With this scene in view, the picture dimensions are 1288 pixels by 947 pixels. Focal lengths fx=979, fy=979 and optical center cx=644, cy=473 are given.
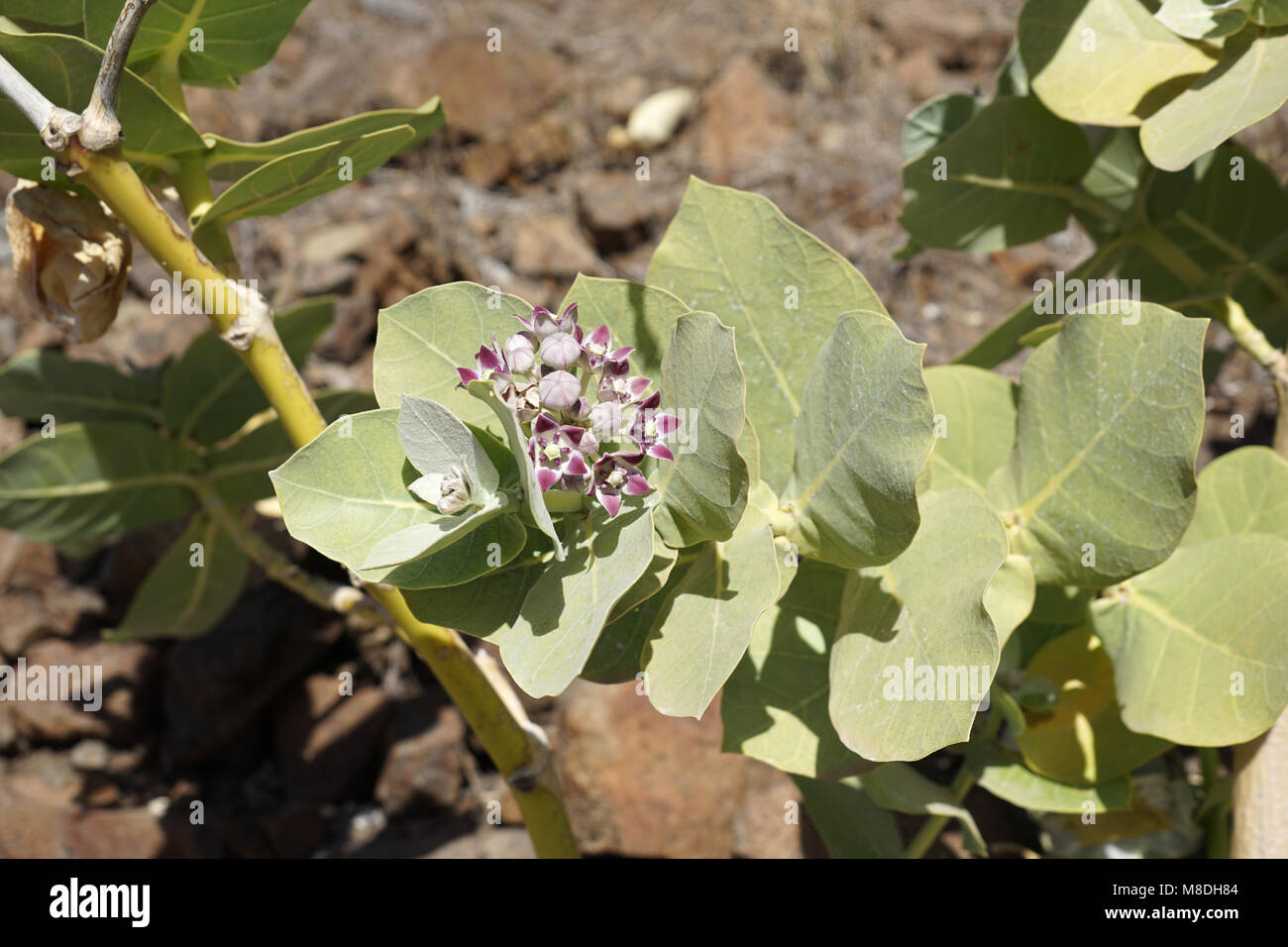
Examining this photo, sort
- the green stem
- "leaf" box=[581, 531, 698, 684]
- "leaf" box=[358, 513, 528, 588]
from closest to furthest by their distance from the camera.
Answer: "leaf" box=[358, 513, 528, 588] → "leaf" box=[581, 531, 698, 684] → the green stem

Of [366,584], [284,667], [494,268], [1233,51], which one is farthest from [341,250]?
[1233,51]

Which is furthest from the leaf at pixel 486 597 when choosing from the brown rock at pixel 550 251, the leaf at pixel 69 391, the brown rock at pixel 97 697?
the brown rock at pixel 550 251

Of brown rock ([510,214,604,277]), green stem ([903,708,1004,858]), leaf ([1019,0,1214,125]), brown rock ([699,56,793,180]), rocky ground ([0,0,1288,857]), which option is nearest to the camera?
leaf ([1019,0,1214,125])

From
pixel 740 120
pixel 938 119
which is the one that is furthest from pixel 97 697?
pixel 740 120

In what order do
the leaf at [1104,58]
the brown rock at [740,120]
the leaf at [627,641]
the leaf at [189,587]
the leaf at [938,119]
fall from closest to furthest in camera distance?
the leaf at [627,641]
the leaf at [1104,58]
the leaf at [938,119]
the leaf at [189,587]
the brown rock at [740,120]

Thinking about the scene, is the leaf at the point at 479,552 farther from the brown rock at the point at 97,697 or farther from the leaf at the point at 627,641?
the brown rock at the point at 97,697

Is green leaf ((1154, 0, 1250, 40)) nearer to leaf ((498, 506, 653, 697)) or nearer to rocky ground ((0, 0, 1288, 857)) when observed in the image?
leaf ((498, 506, 653, 697))

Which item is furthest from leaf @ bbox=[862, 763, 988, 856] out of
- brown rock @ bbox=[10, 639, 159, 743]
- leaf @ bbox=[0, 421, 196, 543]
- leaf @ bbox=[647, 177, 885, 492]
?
brown rock @ bbox=[10, 639, 159, 743]
